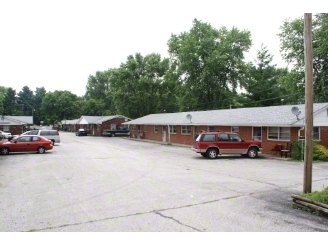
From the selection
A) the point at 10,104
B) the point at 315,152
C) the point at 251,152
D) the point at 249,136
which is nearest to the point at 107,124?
the point at 249,136

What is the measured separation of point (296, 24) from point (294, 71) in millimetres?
5361

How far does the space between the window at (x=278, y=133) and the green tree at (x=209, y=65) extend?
27686mm

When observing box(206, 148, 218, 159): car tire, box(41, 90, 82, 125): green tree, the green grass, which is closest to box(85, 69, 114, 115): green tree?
box(41, 90, 82, 125): green tree

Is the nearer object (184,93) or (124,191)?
(124,191)

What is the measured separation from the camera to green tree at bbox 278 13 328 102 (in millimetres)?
32406

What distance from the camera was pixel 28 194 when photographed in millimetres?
9469

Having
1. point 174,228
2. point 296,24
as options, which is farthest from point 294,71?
point 174,228

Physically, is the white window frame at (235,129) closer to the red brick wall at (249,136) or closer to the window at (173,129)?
the red brick wall at (249,136)

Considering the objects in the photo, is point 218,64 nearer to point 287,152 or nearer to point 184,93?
point 184,93

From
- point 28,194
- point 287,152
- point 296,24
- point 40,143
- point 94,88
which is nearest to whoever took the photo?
point 28,194

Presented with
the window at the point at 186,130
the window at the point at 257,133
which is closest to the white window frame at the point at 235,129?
the window at the point at 257,133

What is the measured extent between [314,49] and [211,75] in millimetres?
19624

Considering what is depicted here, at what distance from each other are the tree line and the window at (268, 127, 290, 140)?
1546 cm

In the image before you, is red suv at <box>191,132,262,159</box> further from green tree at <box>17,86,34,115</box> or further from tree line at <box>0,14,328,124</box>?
green tree at <box>17,86,34,115</box>
